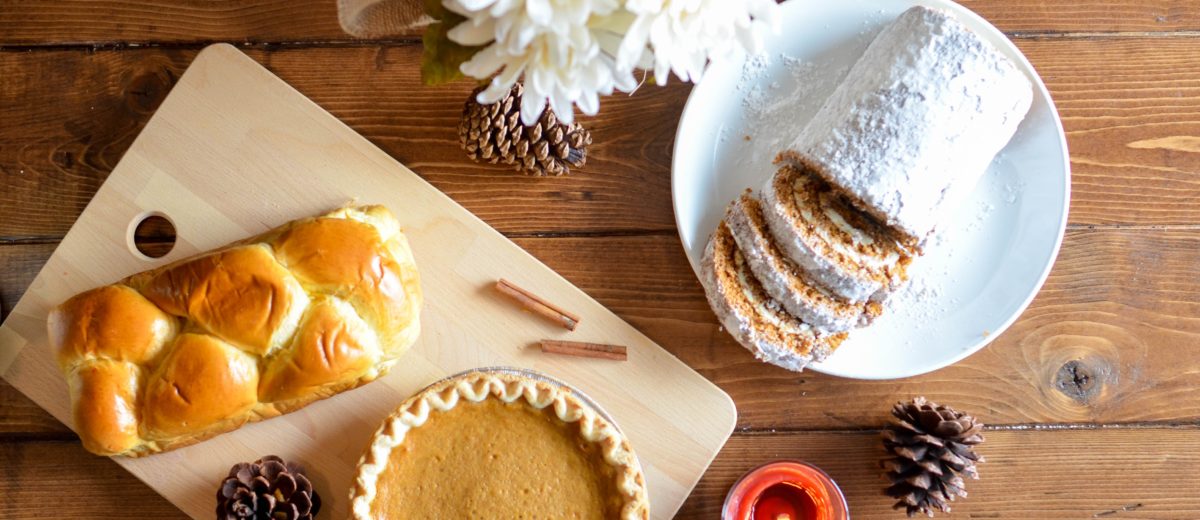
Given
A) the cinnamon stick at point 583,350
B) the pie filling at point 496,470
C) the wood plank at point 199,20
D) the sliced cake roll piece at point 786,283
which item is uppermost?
the wood plank at point 199,20

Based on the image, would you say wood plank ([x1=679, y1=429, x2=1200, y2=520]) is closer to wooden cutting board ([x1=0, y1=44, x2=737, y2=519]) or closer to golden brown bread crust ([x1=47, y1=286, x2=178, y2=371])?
wooden cutting board ([x1=0, y1=44, x2=737, y2=519])

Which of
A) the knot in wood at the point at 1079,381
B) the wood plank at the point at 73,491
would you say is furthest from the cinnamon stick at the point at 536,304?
the knot in wood at the point at 1079,381

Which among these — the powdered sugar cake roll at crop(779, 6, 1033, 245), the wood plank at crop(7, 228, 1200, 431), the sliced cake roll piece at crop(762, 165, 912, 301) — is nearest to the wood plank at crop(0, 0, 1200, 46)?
the powdered sugar cake roll at crop(779, 6, 1033, 245)

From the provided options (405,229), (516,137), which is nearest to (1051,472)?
(516,137)

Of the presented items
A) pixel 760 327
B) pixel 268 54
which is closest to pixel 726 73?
pixel 760 327

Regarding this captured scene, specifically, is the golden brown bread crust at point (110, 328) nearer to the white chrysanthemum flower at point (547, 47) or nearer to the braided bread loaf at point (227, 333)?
the braided bread loaf at point (227, 333)
